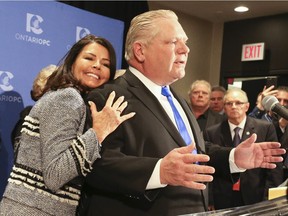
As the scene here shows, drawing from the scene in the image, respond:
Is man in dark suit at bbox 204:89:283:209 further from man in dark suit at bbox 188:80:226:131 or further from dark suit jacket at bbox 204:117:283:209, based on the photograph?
man in dark suit at bbox 188:80:226:131

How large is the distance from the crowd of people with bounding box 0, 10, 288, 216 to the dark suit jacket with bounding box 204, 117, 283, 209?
5.57 feet

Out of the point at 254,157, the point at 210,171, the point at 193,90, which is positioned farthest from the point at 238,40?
the point at 210,171

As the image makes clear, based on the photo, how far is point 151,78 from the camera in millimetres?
1493

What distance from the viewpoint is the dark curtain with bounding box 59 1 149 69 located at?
4.93 m

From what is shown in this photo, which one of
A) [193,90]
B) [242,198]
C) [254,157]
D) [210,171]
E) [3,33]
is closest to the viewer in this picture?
[210,171]

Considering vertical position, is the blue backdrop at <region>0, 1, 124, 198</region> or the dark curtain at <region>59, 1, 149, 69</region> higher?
the dark curtain at <region>59, 1, 149, 69</region>

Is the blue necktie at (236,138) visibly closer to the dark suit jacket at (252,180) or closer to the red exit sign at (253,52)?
the dark suit jacket at (252,180)

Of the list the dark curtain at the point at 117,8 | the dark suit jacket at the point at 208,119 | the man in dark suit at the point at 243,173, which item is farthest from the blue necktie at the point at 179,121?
the dark curtain at the point at 117,8

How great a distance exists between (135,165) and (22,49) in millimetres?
1994

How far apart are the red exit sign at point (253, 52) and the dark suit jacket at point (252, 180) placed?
315 centimetres

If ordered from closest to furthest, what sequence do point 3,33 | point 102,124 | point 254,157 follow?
point 102,124 → point 254,157 → point 3,33

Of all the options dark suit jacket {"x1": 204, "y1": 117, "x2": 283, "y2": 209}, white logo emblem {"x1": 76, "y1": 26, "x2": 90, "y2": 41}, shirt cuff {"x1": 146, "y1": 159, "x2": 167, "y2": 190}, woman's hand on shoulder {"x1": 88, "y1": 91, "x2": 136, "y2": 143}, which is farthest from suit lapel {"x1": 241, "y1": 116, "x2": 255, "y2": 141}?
shirt cuff {"x1": 146, "y1": 159, "x2": 167, "y2": 190}

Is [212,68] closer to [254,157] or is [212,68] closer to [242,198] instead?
[242,198]

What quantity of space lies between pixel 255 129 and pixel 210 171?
239 cm
